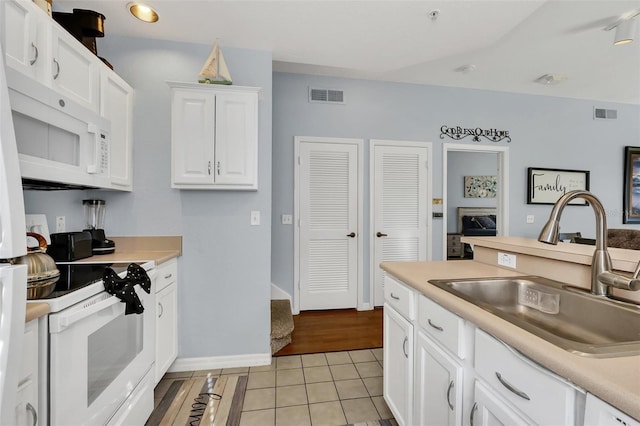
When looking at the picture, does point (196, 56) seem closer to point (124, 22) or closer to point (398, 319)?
point (124, 22)

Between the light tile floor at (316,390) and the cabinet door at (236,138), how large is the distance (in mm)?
1440

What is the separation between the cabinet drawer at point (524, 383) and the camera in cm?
65

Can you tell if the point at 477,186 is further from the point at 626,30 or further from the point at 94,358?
the point at 94,358

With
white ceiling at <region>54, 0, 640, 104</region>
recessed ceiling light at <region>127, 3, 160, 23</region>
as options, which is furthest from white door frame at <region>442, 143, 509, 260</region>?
recessed ceiling light at <region>127, 3, 160, 23</region>

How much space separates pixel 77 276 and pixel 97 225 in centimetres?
96

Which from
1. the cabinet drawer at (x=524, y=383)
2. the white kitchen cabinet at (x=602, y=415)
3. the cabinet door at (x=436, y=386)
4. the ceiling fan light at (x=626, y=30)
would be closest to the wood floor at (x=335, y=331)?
the cabinet door at (x=436, y=386)

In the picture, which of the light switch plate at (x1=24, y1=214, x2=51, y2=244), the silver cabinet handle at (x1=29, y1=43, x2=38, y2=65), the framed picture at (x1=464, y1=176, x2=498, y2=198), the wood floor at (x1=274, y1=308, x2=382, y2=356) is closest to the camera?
the silver cabinet handle at (x1=29, y1=43, x2=38, y2=65)

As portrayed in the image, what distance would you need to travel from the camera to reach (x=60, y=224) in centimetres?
196

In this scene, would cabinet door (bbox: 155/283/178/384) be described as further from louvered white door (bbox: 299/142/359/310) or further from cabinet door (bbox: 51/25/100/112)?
louvered white door (bbox: 299/142/359/310)

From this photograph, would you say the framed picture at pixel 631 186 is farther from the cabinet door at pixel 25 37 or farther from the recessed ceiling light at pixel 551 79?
the cabinet door at pixel 25 37

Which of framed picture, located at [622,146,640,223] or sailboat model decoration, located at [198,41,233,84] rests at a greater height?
sailboat model decoration, located at [198,41,233,84]

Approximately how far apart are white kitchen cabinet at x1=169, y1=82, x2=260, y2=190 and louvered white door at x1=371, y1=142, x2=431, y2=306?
1823 mm

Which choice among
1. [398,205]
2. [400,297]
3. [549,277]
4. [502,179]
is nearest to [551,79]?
[502,179]

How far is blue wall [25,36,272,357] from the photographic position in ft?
7.36
